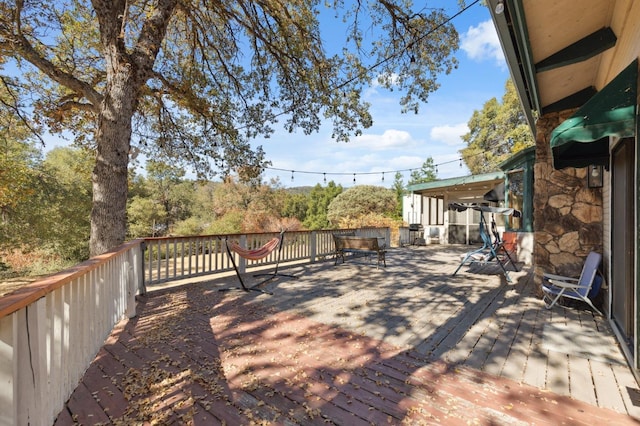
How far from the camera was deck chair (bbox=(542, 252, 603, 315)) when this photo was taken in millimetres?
3377

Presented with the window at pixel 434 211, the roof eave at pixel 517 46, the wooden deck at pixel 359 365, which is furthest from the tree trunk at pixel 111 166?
the window at pixel 434 211

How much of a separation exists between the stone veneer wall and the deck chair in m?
0.24

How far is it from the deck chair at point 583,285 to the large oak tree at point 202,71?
462 cm

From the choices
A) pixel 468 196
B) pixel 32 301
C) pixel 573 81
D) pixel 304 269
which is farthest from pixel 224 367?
pixel 468 196

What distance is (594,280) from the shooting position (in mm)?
3559

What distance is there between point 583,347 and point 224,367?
10.3ft

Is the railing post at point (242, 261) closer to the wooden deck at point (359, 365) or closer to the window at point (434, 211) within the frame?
the wooden deck at point (359, 365)

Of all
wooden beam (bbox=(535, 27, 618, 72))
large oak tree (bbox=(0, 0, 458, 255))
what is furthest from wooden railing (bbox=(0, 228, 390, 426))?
wooden beam (bbox=(535, 27, 618, 72))

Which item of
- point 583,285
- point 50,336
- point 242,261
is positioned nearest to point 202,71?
point 242,261

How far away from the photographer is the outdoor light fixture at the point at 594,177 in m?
3.68

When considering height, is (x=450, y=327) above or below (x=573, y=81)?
below

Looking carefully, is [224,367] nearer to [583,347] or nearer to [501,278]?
[583,347]

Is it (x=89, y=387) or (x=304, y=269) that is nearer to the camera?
(x=89, y=387)

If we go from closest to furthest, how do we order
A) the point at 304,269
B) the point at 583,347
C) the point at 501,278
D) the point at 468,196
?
the point at 583,347
the point at 501,278
the point at 304,269
the point at 468,196
